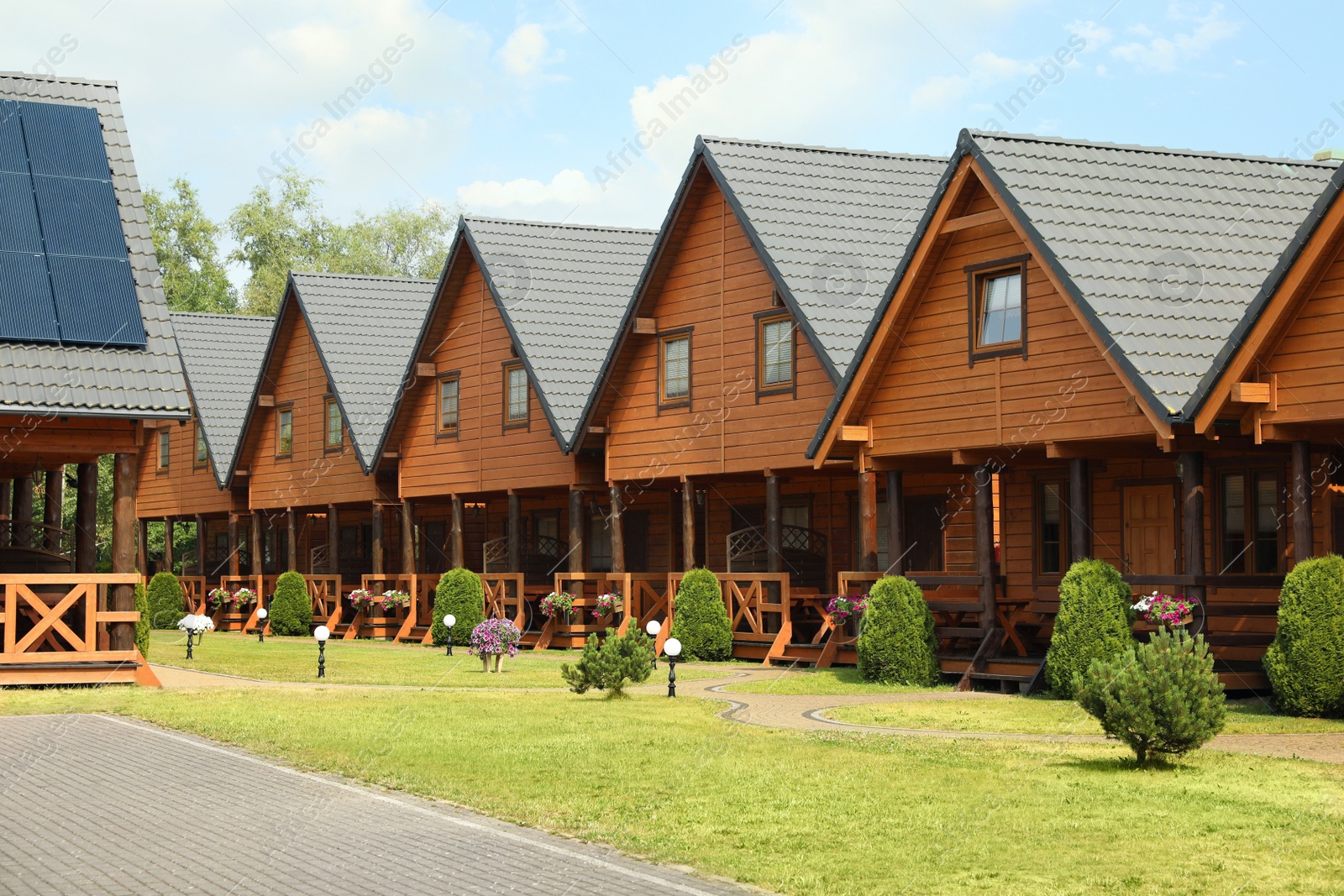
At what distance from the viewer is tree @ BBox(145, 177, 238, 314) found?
235 feet

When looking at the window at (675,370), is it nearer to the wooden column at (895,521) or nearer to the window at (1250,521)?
the wooden column at (895,521)

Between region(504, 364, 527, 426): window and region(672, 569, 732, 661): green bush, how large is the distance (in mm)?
7596

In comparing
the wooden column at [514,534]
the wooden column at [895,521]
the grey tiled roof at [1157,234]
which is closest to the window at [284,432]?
the wooden column at [514,534]

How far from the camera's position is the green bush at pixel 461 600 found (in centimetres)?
3250

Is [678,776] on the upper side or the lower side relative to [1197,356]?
lower

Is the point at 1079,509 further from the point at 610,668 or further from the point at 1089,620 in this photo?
the point at 610,668

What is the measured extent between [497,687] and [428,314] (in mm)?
15500

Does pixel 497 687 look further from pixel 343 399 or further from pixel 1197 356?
pixel 343 399

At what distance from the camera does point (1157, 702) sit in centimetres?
1266

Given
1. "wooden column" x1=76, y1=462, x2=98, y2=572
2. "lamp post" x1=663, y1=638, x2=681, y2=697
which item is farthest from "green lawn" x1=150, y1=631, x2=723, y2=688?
"wooden column" x1=76, y1=462, x2=98, y2=572

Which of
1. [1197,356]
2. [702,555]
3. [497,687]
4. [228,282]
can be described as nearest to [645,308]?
[702,555]

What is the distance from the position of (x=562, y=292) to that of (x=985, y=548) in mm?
14232

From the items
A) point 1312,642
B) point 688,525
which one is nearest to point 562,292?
point 688,525

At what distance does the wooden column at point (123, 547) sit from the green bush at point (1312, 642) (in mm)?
13210
